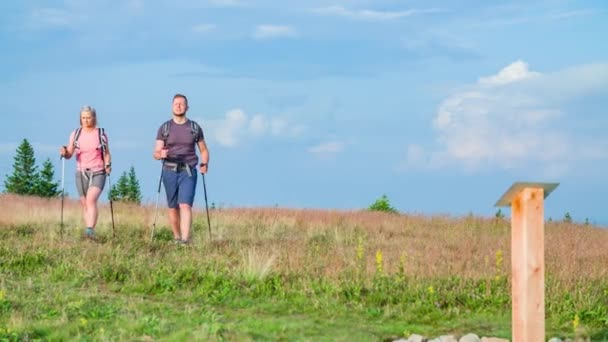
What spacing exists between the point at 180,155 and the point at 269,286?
15.9ft

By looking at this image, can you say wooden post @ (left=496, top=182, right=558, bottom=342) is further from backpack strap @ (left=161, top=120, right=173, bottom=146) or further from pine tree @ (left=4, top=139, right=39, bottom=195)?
pine tree @ (left=4, top=139, right=39, bottom=195)

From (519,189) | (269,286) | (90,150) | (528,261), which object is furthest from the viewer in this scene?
(90,150)

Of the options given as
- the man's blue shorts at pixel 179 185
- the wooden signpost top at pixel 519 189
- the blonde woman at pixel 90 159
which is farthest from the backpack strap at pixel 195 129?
the wooden signpost top at pixel 519 189

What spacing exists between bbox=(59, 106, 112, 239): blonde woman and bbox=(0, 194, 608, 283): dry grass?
3.03ft

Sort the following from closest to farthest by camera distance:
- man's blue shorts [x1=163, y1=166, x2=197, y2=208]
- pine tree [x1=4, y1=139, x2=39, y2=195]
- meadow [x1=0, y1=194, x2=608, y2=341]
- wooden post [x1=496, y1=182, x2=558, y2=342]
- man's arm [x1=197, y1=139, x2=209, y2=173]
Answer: wooden post [x1=496, y1=182, x2=558, y2=342]
meadow [x1=0, y1=194, x2=608, y2=341]
man's blue shorts [x1=163, y1=166, x2=197, y2=208]
man's arm [x1=197, y1=139, x2=209, y2=173]
pine tree [x1=4, y1=139, x2=39, y2=195]

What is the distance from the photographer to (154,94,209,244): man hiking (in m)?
16.5

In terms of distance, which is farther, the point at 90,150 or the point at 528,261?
the point at 90,150

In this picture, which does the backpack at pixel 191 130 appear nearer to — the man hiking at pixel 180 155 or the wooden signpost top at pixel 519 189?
the man hiking at pixel 180 155

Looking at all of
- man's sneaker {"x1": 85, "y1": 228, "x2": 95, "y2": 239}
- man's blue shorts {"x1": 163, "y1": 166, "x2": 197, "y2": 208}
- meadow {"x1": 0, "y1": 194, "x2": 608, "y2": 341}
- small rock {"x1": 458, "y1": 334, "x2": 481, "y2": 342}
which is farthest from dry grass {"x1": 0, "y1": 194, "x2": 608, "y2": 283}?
small rock {"x1": 458, "y1": 334, "x2": 481, "y2": 342}

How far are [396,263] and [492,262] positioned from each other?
1.88 m

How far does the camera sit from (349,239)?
1919 centimetres

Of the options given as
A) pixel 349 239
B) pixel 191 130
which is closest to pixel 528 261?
pixel 191 130

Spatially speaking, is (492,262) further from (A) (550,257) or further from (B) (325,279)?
(B) (325,279)

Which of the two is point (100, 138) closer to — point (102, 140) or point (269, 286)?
point (102, 140)
